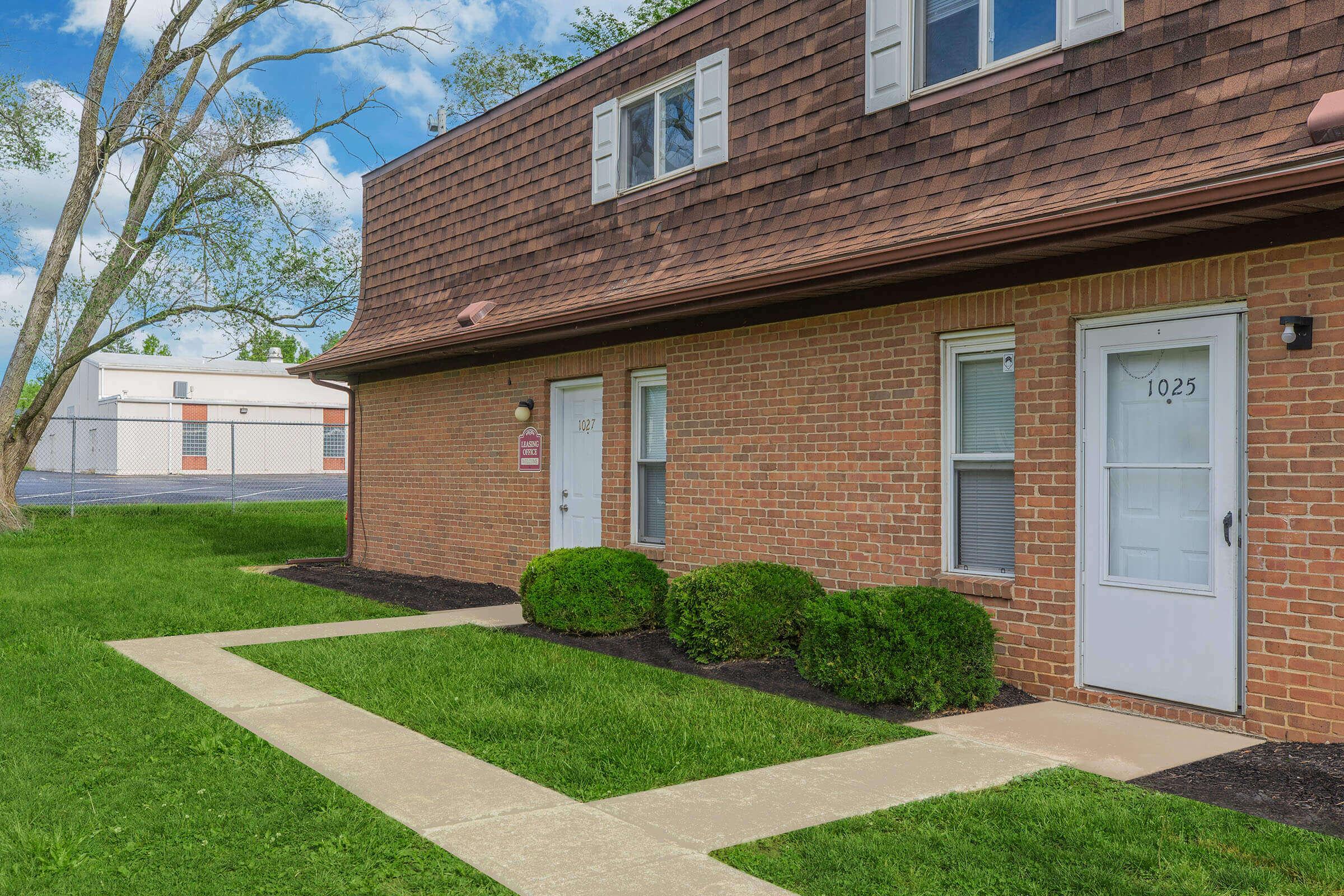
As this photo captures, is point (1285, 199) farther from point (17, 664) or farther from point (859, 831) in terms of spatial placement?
point (17, 664)

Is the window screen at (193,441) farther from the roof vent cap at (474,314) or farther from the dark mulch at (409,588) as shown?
the roof vent cap at (474,314)

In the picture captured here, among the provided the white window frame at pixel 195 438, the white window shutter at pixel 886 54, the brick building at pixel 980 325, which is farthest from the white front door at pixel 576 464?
the white window frame at pixel 195 438

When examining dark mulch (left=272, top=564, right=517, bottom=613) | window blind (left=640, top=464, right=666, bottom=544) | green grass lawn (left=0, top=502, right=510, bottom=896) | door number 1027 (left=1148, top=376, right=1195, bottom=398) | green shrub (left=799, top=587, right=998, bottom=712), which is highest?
door number 1027 (left=1148, top=376, right=1195, bottom=398)

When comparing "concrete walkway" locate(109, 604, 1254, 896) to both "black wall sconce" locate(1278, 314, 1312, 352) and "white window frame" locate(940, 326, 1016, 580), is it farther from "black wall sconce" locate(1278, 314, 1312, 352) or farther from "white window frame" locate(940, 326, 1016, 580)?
"black wall sconce" locate(1278, 314, 1312, 352)

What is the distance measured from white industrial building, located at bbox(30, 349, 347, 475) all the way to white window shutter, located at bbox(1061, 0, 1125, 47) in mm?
37516

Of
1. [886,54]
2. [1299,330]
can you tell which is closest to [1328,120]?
[1299,330]

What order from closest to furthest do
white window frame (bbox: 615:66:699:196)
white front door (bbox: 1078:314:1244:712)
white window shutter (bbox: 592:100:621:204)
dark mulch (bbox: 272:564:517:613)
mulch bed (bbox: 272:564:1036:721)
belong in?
white front door (bbox: 1078:314:1244:712), mulch bed (bbox: 272:564:1036:721), white window frame (bbox: 615:66:699:196), white window shutter (bbox: 592:100:621:204), dark mulch (bbox: 272:564:517:613)

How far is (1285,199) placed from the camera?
17.2 ft

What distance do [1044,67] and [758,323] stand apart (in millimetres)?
2869

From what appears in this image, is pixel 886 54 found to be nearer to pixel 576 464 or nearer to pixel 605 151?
pixel 605 151

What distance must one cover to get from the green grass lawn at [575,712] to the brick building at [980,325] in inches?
65.4

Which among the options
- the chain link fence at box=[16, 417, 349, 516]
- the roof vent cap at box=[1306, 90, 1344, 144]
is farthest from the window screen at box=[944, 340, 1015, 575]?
the chain link fence at box=[16, 417, 349, 516]

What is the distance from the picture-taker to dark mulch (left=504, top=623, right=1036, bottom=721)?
21.6 feet

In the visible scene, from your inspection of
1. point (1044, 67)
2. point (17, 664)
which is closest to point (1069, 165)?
point (1044, 67)
